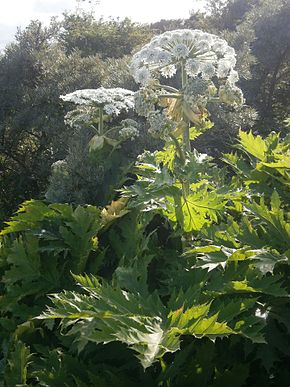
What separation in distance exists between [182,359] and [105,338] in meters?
0.45

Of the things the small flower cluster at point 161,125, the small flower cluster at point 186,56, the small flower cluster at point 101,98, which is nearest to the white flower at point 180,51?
the small flower cluster at point 186,56

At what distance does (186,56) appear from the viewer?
3322mm

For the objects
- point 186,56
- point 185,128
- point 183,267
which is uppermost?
point 186,56

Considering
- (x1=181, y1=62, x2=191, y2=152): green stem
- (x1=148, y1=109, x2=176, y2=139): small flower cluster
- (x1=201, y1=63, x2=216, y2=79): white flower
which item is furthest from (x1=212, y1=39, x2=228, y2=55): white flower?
(x1=148, y1=109, x2=176, y2=139): small flower cluster

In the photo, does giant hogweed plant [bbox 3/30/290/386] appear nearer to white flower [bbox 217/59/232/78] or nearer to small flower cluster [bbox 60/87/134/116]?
white flower [bbox 217/59/232/78]

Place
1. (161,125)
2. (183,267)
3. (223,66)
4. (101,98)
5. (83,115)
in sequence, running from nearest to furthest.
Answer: (183,267)
(161,125)
(223,66)
(101,98)
(83,115)

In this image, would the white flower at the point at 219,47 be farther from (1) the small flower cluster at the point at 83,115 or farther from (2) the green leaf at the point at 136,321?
(2) the green leaf at the point at 136,321

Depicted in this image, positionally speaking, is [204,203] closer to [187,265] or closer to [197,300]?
[187,265]

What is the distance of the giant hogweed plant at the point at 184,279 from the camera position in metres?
2.04

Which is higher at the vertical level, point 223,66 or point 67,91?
point 67,91

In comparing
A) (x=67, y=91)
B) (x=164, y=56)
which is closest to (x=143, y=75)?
(x=164, y=56)

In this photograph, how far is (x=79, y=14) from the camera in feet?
46.4

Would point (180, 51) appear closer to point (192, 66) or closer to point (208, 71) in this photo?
point (192, 66)

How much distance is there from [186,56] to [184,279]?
1.49 metres
